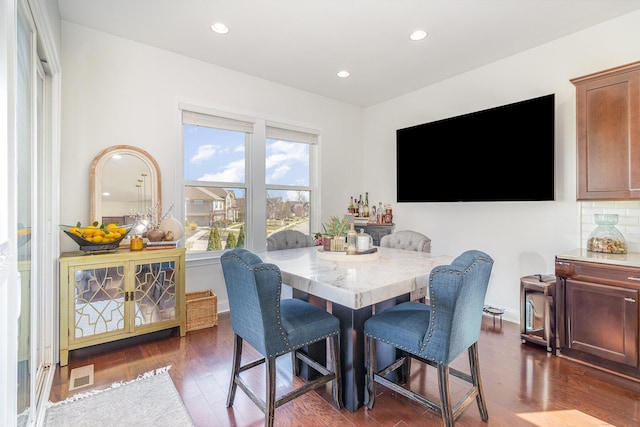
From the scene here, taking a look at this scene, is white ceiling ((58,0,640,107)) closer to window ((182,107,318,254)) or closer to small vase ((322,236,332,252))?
window ((182,107,318,254))

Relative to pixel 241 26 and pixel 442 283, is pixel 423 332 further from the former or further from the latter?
pixel 241 26

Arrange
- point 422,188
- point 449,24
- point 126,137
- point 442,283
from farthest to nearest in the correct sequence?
1. point 422,188
2. point 126,137
3. point 449,24
4. point 442,283

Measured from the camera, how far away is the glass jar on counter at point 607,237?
253cm

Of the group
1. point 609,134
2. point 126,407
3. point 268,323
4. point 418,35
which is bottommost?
point 126,407

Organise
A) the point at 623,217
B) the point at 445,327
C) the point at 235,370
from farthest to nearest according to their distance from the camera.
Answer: the point at 623,217 → the point at 235,370 → the point at 445,327

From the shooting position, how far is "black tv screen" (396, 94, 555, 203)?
292 centimetres

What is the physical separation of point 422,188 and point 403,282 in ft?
8.28

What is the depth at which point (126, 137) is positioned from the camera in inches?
118

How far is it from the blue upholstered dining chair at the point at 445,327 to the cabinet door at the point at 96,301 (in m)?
2.10

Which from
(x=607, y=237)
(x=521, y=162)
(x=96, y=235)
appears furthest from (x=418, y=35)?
(x=96, y=235)

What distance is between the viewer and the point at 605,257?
7.86 ft

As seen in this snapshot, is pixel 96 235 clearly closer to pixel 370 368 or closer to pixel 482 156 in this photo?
pixel 370 368

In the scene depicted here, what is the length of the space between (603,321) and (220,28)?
3.89 meters

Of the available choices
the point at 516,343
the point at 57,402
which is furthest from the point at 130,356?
the point at 516,343
